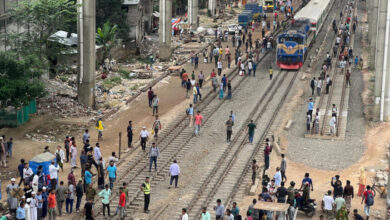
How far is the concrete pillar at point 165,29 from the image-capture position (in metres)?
59.2

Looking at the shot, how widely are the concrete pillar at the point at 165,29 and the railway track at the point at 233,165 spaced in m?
16.6

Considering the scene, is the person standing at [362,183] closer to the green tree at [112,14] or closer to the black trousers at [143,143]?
the black trousers at [143,143]

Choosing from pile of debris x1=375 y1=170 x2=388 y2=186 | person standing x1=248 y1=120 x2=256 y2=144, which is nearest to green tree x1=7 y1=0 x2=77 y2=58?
person standing x1=248 y1=120 x2=256 y2=144

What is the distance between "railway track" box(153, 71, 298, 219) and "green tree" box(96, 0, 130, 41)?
2055 centimetres

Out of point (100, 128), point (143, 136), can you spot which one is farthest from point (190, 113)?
point (100, 128)

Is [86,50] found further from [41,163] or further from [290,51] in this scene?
[290,51]

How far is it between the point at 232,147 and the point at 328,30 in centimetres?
4195

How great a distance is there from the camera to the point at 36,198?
23828mm

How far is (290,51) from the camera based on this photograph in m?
53.2

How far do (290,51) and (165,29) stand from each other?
39.4ft

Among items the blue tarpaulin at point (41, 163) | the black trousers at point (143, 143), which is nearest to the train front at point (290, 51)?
the black trousers at point (143, 143)

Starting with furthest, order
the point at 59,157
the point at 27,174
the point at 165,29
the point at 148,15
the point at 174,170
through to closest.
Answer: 1. the point at 148,15
2. the point at 165,29
3. the point at 59,157
4. the point at 174,170
5. the point at 27,174

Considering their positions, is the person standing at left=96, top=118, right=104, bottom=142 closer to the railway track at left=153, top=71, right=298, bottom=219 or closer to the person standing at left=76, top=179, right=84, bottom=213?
the railway track at left=153, top=71, right=298, bottom=219

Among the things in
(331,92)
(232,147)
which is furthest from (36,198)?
(331,92)
